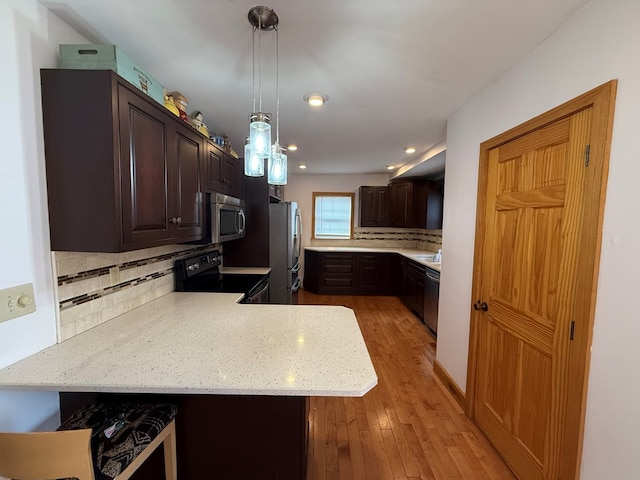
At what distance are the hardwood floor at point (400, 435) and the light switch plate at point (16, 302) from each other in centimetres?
163

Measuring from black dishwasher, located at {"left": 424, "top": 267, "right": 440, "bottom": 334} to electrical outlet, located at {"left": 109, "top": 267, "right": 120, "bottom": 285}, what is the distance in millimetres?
3050

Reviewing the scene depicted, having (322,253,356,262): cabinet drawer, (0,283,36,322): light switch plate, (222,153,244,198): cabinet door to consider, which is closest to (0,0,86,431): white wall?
(0,283,36,322): light switch plate

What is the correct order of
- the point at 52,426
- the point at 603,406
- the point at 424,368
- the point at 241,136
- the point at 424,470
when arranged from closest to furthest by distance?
the point at 603,406 < the point at 52,426 < the point at 424,470 < the point at 424,368 < the point at 241,136

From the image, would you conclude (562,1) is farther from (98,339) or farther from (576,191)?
(98,339)

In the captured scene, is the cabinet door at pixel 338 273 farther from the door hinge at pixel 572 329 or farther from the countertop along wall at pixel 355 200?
the door hinge at pixel 572 329

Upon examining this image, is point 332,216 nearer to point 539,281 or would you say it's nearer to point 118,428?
point 539,281

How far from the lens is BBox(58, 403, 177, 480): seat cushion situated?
95cm

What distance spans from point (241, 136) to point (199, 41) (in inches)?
67.1

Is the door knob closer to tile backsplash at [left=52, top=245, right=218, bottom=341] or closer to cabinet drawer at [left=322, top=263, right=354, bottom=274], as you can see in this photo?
tile backsplash at [left=52, top=245, right=218, bottom=341]

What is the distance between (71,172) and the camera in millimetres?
1204

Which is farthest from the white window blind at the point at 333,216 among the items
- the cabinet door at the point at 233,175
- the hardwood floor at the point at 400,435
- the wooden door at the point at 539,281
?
the wooden door at the point at 539,281

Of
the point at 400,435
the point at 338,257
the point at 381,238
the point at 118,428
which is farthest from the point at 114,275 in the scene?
the point at 381,238

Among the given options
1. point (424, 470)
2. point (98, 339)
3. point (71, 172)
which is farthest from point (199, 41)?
point (424, 470)

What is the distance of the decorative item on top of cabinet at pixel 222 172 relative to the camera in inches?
85.7
